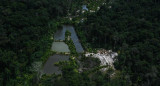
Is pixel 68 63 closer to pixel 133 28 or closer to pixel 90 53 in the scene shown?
pixel 90 53

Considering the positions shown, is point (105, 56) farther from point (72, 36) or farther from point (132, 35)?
point (72, 36)

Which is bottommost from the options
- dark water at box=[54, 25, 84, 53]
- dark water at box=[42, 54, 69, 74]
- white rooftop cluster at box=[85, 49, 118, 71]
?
dark water at box=[42, 54, 69, 74]

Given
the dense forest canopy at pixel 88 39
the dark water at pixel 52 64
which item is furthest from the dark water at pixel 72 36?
the dark water at pixel 52 64

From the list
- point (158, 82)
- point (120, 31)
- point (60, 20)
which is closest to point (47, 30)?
point (60, 20)

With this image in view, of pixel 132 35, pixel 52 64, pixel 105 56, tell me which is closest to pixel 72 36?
pixel 105 56

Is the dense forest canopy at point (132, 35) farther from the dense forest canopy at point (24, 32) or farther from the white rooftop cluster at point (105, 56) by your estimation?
the dense forest canopy at point (24, 32)

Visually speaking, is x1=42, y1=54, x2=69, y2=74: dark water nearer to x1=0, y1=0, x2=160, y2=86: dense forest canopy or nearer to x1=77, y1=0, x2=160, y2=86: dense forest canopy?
x1=0, y1=0, x2=160, y2=86: dense forest canopy

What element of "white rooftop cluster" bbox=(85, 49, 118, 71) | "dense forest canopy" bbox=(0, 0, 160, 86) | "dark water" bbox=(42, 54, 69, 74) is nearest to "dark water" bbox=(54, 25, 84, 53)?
"dense forest canopy" bbox=(0, 0, 160, 86)
